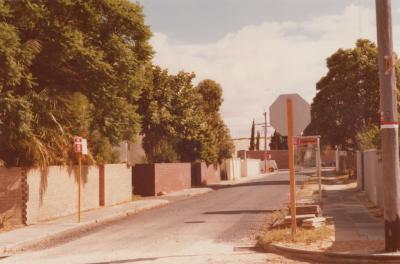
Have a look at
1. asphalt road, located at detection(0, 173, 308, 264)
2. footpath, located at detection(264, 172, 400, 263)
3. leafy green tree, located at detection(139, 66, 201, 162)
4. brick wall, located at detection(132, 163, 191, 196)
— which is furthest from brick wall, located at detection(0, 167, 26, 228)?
leafy green tree, located at detection(139, 66, 201, 162)

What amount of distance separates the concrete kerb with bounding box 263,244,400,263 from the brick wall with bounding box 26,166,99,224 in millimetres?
9715

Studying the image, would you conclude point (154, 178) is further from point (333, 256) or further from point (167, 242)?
point (333, 256)

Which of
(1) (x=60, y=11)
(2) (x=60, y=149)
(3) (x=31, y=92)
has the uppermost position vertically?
(1) (x=60, y=11)

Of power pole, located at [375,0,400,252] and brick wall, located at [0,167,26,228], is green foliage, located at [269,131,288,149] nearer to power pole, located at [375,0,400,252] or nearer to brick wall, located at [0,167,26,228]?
brick wall, located at [0,167,26,228]

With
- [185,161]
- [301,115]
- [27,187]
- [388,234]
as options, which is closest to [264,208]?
[27,187]

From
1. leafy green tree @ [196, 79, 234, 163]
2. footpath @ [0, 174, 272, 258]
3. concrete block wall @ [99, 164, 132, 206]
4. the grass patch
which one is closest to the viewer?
the grass patch

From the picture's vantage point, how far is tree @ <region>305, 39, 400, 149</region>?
47062 mm

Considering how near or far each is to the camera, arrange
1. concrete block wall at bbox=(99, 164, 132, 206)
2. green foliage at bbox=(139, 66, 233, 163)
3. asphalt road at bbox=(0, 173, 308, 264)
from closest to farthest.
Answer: asphalt road at bbox=(0, 173, 308, 264)
concrete block wall at bbox=(99, 164, 132, 206)
green foliage at bbox=(139, 66, 233, 163)

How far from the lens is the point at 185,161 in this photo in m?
43.5

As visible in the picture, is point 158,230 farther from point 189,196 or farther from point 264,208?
point 189,196

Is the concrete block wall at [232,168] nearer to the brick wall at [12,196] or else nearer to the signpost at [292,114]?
the brick wall at [12,196]

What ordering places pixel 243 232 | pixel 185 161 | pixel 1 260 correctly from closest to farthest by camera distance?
pixel 1 260, pixel 243 232, pixel 185 161

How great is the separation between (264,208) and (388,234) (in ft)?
38.6

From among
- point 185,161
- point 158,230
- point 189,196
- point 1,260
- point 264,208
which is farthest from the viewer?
point 185,161
